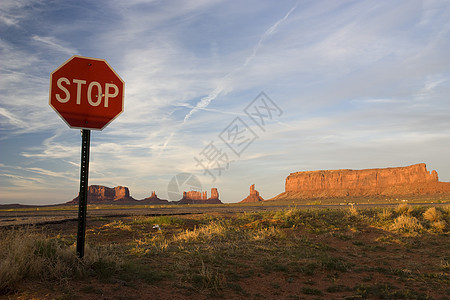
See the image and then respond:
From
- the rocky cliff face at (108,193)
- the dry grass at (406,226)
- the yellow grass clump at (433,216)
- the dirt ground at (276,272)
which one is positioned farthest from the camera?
the rocky cliff face at (108,193)

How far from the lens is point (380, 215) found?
18.0 m

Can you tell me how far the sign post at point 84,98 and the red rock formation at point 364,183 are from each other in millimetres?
125330

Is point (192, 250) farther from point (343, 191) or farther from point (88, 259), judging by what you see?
point (343, 191)

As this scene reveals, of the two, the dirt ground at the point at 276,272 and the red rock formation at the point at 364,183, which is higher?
the red rock formation at the point at 364,183

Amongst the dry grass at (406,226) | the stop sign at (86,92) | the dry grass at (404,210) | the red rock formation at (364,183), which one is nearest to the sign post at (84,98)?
the stop sign at (86,92)

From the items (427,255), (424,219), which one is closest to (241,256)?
(427,255)

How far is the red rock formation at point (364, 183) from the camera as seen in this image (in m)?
120

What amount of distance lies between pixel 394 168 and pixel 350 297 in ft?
511

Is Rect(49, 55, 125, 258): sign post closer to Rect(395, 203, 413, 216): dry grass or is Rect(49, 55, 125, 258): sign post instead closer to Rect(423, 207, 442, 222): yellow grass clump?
Rect(423, 207, 442, 222): yellow grass clump

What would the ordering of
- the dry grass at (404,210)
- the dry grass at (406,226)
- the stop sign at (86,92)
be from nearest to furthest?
1. the stop sign at (86,92)
2. the dry grass at (406,226)
3. the dry grass at (404,210)

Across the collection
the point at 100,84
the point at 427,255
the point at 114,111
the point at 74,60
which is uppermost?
the point at 74,60

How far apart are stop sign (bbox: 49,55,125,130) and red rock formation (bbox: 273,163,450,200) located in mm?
125302

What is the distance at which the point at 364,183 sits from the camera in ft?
486

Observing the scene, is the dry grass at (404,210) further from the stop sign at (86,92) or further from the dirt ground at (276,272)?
the stop sign at (86,92)
